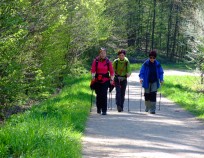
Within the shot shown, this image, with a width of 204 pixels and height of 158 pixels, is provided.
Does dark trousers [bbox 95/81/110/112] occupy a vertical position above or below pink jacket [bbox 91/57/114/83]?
below

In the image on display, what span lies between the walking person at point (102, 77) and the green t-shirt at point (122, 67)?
3.18 ft

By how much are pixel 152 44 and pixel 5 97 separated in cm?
5983

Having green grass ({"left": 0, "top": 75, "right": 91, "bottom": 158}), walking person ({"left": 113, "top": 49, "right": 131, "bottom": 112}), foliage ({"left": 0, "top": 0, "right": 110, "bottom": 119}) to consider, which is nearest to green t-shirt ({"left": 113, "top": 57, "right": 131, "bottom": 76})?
walking person ({"left": 113, "top": 49, "right": 131, "bottom": 112})

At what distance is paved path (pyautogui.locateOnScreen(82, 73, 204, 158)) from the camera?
10508 mm

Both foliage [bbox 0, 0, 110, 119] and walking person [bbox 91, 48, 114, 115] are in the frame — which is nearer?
foliage [bbox 0, 0, 110, 119]

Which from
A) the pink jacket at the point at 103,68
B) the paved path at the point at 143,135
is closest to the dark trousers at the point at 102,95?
the pink jacket at the point at 103,68

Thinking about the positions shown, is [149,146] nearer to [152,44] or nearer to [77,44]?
[77,44]

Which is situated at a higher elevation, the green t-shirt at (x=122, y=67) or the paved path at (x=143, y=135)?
the green t-shirt at (x=122, y=67)

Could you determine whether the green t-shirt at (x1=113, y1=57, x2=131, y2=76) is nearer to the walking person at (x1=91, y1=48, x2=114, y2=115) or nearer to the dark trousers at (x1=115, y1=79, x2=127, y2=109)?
the dark trousers at (x1=115, y1=79, x2=127, y2=109)

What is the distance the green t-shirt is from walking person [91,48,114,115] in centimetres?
97

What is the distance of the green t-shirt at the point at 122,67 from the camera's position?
18.3 m

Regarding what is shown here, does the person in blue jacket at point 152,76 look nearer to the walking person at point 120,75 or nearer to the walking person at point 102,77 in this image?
the walking person at point 120,75

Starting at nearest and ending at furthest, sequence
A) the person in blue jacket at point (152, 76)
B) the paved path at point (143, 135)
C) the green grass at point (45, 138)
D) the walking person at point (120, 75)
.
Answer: the green grass at point (45, 138) → the paved path at point (143, 135) → the person in blue jacket at point (152, 76) → the walking person at point (120, 75)

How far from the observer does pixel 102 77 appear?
1730 cm
